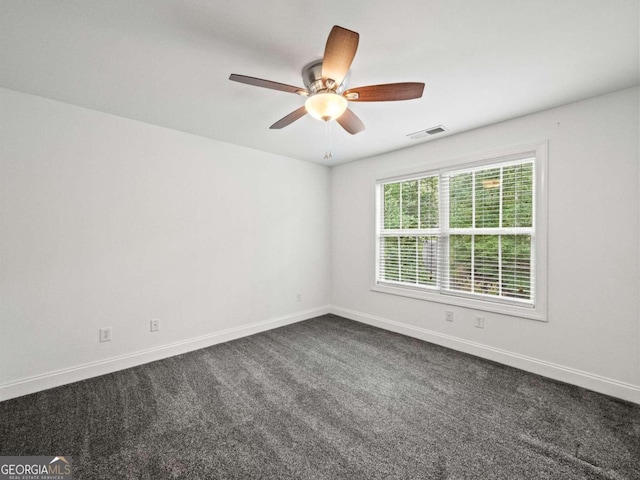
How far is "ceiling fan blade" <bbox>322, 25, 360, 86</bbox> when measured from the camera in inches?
55.5

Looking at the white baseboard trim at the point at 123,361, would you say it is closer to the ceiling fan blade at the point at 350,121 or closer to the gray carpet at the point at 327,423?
the gray carpet at the point at 327,423

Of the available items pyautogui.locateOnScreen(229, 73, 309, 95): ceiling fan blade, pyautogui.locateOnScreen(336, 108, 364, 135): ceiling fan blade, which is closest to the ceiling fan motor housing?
pyautogui.locateOnScreen(229, 73, 309, 95): ceiling fan blade

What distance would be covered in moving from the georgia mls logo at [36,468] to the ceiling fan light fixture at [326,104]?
2.59m

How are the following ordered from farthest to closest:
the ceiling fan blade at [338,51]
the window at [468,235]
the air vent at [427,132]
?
the air vent at [427,132] < the window at [468,235] < the ceiling fan blade at [338,51]

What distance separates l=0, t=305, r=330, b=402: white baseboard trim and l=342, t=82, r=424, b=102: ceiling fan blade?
3.08 m

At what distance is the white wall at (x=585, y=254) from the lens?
2.33 metres

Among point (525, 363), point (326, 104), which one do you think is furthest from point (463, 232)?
point (326, 104)

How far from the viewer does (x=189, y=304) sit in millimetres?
3363

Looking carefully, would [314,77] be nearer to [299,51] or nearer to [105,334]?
[299,51]

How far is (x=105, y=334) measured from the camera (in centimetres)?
280

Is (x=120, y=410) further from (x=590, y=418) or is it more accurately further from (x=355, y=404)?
(x=590, y=418)

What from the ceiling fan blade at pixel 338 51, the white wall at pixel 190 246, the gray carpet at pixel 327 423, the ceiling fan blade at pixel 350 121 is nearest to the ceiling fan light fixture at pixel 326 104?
the ceiling fan blade at pixel 338 51

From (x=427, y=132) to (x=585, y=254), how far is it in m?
1.91

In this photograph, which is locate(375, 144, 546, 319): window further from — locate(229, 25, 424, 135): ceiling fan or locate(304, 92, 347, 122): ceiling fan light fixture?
locate(304, 92, 347, 122): ceiling fan light fixture
